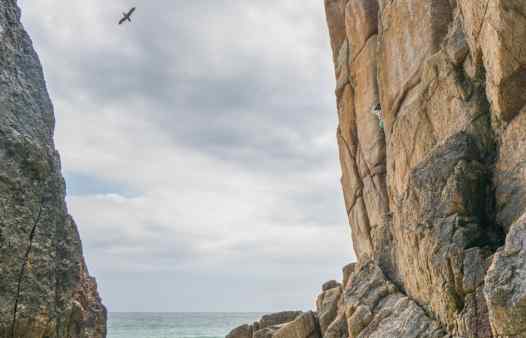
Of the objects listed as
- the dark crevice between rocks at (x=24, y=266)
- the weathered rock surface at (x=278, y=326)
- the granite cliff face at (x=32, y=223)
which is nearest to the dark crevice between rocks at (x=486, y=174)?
the granite cliff face at (x=32, y=223)

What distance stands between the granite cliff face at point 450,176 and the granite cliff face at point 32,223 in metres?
9.13

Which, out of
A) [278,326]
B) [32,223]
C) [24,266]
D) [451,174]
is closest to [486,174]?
[451,174]

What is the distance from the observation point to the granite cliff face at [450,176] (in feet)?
45.4

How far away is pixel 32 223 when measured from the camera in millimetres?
8547

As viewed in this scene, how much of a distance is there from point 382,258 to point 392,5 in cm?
1440

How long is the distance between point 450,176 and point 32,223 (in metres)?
13.1

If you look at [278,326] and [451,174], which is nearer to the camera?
[451,174]

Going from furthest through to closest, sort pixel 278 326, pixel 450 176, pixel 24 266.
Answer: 1. pixel 278 326
2. pixel 450 176
3. pixel 24 266

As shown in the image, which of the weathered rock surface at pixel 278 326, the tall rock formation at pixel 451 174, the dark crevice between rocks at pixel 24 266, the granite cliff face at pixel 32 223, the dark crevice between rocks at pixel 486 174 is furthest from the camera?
the weathered rock surface at pixel 278 326

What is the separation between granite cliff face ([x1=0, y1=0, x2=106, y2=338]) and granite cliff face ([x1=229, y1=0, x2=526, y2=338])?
9.13m

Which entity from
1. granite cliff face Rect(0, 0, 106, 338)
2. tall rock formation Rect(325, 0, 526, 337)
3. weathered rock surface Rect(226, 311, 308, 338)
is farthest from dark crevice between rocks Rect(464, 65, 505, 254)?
weathered rock surface Rect(226, 311, 308, 338)

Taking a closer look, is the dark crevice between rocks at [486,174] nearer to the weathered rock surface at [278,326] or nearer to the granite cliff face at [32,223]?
the granite cliff face at [32,223]

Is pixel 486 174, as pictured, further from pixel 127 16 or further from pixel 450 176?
pixel 127 16

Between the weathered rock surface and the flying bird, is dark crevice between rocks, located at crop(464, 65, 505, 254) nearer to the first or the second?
the flying bird
